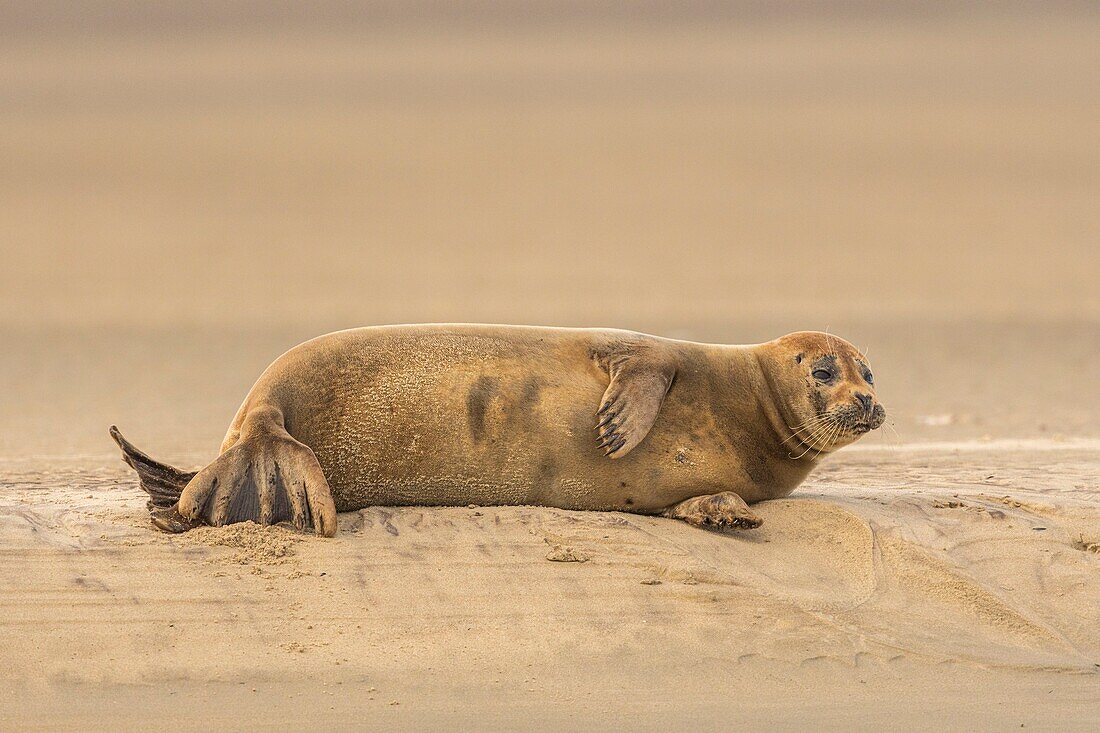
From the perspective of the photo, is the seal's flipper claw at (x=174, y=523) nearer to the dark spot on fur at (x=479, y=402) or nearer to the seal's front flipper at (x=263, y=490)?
the seal's front flipper at (x=263, y=490)

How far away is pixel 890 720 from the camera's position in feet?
14.4

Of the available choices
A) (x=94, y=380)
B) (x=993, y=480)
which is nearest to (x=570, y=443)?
(x=993, y=480)

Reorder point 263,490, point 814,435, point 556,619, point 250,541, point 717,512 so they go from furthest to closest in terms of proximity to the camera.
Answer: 1. point 814,435
2. point 717,512
3. point 263,490
4. point 250,541
5. point 556,619

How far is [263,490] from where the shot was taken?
539 centimetres

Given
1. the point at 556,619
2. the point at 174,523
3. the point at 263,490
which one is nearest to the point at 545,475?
the point at 556,619

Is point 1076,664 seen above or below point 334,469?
below

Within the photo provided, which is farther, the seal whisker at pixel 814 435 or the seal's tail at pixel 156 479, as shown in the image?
the seal whisker at pixel 814 435

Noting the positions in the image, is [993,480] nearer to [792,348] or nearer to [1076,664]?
[792,348]

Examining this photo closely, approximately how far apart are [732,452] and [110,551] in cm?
256

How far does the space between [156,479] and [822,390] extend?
2.82 m

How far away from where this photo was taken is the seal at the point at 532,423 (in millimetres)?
5797

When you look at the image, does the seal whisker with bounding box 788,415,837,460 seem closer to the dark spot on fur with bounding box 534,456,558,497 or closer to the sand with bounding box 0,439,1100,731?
the sand with bounding box 0,439,1100,731

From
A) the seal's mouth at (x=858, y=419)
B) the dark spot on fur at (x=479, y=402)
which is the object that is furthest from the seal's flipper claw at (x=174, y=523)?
the seal's mouth at (x=858, y=419)

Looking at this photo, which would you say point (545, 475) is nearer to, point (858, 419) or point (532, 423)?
point (532, 423)
